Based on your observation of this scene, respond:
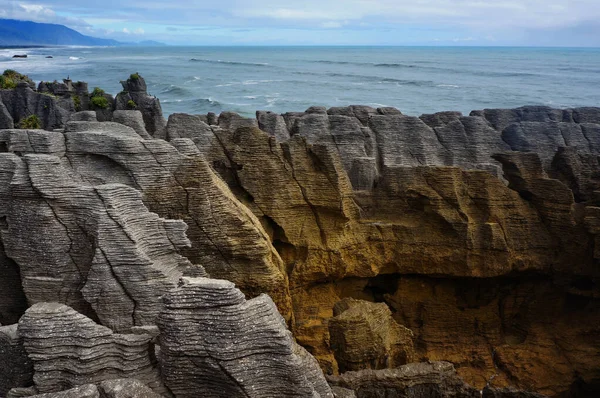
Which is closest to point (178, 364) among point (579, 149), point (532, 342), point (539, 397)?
point (539, 397)

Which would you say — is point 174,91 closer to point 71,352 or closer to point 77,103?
point 77,103

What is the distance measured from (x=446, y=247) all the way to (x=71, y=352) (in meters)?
13.6

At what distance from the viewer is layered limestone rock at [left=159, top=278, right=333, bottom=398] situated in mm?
9508

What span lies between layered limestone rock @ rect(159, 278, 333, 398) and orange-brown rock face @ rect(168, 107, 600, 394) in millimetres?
8454

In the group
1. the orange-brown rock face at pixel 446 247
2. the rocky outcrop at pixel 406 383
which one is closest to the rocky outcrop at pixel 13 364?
the rocky outcrop at pixel 406 383

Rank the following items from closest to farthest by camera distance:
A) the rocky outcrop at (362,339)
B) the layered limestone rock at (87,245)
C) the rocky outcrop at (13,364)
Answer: the rocky outcrop at (13,364) → the layered limestone rock at (87,245) → the rocky outcrop at (362,339)

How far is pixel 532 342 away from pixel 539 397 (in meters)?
5.16

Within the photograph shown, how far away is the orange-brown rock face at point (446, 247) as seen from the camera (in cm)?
1886

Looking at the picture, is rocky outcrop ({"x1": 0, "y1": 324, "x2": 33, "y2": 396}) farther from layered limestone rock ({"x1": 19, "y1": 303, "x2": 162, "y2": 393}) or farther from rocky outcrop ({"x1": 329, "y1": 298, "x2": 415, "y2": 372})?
rocky outcrop ({"x1": 329, "y1": 298, "x2": 415, "y2": 372})

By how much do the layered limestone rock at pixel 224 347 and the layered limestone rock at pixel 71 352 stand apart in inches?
33.1

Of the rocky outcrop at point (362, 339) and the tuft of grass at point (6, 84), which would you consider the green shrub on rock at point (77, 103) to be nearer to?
the tuft of grass at point (6, 84)

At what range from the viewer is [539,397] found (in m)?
15.1

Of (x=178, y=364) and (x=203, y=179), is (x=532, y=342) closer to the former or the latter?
(x=203, y=179)

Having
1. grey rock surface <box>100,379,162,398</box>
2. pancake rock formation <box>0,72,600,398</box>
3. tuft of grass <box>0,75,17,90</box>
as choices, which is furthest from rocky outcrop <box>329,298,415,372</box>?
tuft of grass <box>0,75,17,90</box>
